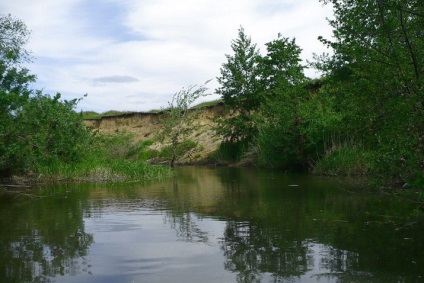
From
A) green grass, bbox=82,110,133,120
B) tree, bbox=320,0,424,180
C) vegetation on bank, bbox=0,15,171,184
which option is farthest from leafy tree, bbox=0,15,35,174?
green grass, bbox=82,110,133,120

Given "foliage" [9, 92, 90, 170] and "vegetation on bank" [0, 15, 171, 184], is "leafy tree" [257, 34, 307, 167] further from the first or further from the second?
"foliage" [9, 92, 90, 170]

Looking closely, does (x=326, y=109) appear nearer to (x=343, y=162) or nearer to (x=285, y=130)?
(x=285, y=130)

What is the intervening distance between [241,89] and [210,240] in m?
33.8

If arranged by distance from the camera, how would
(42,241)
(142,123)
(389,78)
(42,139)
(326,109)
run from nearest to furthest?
(389,78), (42,241), (42,139), (326,109), (142,123)

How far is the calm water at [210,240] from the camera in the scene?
6.00 meters

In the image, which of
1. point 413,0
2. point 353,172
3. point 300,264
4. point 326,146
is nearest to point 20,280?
point 300,264

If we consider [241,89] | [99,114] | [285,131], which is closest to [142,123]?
[99,114]

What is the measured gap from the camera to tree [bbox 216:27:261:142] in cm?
4022

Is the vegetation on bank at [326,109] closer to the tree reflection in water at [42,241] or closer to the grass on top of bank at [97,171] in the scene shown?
the grass on top of bank at [97,171]

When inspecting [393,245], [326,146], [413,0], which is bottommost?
[393,245]

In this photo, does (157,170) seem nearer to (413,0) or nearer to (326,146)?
(326,146)

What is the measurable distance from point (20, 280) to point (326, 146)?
21232 mm

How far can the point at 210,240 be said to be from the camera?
8.07 metres

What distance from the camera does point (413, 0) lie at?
23.3 ft
